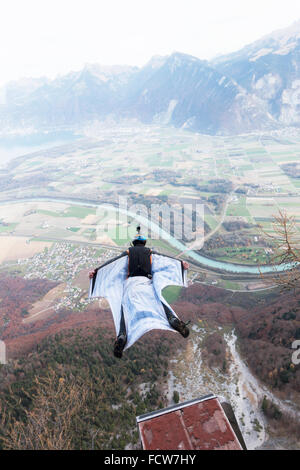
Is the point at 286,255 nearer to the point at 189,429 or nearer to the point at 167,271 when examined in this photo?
the point at 167,271

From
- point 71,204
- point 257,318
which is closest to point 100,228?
point 71,204

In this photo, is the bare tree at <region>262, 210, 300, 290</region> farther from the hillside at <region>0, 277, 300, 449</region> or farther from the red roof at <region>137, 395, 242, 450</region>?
the hillside at <region>0, 277, 300, 449</region>

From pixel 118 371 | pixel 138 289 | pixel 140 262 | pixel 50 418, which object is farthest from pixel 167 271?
pixel 118 371

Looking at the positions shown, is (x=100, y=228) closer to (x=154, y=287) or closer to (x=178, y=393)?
(x=178, y=393)

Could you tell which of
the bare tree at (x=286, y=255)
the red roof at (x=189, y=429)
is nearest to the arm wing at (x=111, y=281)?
the red roof at (x=189, y=429)

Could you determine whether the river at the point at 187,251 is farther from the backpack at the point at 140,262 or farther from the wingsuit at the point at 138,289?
the backpack at the point at 140,262

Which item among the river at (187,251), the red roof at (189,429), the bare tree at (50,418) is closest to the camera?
the red roof at (189,429)

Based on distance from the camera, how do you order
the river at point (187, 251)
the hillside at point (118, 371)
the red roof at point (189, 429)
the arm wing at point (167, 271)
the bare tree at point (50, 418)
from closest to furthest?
the red roof at point (189, 429), the arm wing at point (167, 271), the bare tree at point (50, 418), the hillside at point (118, 371), the river at point (187, 251)
